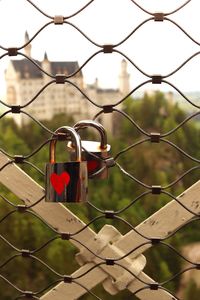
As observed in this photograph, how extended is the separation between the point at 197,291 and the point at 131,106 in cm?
31

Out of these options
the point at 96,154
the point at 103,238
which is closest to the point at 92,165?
the point at 96,154

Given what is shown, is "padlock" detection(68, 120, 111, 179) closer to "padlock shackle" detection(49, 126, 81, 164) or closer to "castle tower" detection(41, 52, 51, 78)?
"padlock shackle" detection(49, 126, 81, 164)

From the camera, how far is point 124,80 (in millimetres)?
873

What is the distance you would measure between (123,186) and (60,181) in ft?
0.81

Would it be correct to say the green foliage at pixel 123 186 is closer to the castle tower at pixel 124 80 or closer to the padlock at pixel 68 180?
the castle tower at pixel 124 80

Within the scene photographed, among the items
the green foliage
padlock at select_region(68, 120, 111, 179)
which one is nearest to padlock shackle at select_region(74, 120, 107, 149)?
padlock at select_region(68, 120, 111, 179)

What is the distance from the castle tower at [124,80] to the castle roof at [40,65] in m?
0.07

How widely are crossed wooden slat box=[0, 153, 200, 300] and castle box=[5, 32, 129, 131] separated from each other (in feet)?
0.36

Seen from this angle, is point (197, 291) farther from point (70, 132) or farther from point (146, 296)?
point (70, 132)

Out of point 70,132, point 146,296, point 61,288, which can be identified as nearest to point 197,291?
point 146,296

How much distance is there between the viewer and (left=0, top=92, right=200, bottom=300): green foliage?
900 millimetres

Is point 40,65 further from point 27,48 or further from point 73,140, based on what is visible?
point 73,140

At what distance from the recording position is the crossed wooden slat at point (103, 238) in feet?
2.69

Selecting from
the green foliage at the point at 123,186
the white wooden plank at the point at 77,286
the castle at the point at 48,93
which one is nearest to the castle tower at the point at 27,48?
the castle at the point at 48,93
